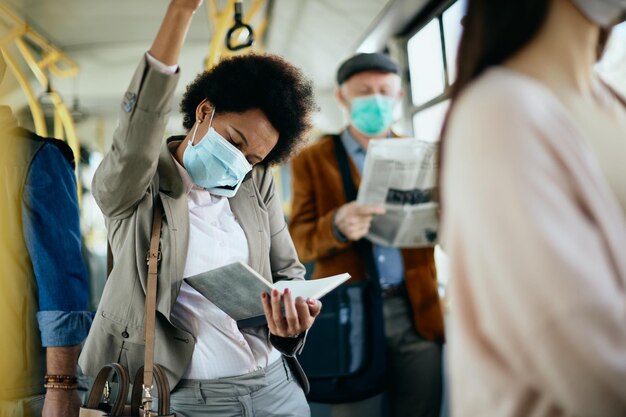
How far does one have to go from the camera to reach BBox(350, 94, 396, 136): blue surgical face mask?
2312 millimetres

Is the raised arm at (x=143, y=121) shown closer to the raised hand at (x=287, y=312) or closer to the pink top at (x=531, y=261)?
the raised hand at (x=287, y=312)

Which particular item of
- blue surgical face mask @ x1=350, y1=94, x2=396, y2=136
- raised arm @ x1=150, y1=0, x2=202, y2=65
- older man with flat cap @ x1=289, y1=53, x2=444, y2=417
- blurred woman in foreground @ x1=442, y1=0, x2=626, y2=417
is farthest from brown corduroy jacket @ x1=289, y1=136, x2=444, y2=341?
blurred woman in foreground @ x1=442, y1=0, x2=626, y2=417

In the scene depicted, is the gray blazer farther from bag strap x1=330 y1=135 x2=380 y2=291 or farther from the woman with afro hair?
bag strap x1=330 y1=135 x2=380 y2=291

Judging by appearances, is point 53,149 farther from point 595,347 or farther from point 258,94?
point 595,347

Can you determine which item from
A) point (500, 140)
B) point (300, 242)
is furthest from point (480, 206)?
point (300, 242)

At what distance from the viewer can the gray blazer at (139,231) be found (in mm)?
1287

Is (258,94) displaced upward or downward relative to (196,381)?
upward

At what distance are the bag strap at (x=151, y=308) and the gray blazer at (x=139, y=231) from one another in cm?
2

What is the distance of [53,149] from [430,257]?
46.9 inches

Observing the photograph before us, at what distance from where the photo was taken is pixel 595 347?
0.61m

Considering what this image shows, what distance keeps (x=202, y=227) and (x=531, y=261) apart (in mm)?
1054

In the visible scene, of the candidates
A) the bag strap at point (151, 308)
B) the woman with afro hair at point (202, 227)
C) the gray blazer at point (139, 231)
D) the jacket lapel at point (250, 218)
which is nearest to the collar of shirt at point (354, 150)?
the woman with afro hair at point (202, 227)

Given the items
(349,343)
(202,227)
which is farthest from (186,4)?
(349,343)

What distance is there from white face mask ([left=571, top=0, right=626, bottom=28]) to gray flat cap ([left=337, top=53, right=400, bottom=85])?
1553 millimetres
